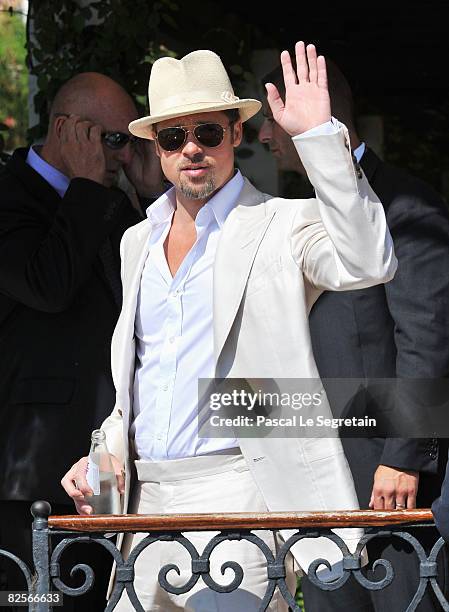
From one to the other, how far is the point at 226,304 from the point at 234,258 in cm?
13

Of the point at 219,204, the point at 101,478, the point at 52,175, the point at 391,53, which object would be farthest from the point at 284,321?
the point at 391,53

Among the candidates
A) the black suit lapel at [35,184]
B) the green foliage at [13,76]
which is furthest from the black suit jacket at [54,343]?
the green foliage at [13,76]

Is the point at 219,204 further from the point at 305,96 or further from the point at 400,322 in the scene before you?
the point at 400,322

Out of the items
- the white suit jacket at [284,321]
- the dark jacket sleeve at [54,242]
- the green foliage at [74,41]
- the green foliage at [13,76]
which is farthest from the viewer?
the green foliage at [13,76]

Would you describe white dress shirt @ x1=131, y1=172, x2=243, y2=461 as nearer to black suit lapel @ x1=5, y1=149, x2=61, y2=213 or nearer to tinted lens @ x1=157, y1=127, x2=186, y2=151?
tinted lens @ x1=157, y1=127, x2=186, y2=151

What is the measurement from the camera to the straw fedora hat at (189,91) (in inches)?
138

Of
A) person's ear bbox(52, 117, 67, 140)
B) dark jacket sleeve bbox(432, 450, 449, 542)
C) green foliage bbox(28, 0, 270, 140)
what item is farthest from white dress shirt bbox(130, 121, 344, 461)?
green foliage bbox(28, 0, 270, 140)

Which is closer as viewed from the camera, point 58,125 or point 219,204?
point 219,204

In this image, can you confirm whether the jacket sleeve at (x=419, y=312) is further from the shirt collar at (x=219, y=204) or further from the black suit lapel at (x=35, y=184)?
the black suit lapel at (x=35, y=184)

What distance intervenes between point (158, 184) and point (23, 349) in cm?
84

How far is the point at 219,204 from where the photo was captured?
3467mm

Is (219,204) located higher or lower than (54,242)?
higher

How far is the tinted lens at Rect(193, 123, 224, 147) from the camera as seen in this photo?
348 centimetres

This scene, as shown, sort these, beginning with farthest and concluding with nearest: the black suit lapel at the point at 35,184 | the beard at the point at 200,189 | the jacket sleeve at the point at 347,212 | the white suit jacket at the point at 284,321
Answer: the black suit lapel at the point at 35,184 → the beard at the point at 200,189 → the white suit jacket at the point at 284,321 → the jacket sleeve at the point at 347,212
